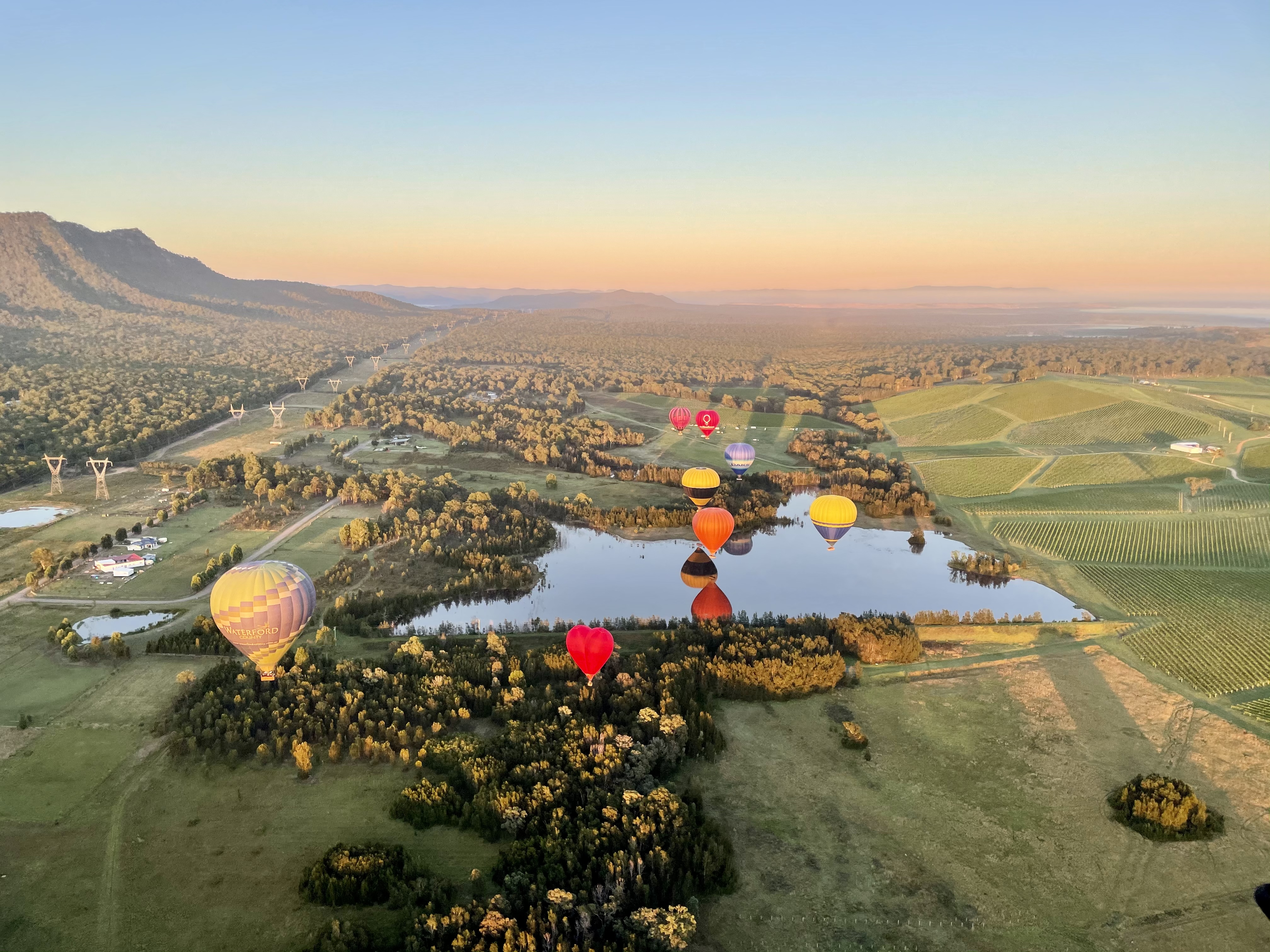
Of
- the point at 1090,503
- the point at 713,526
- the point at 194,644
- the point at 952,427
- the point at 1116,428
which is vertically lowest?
the point at 1090,503

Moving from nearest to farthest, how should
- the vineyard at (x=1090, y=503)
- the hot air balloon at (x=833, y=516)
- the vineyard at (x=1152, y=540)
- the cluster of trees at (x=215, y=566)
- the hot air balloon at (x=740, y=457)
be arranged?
the cluster of trees at (x=215, y=566), the vineyard at (x=1152, y=540), the hot air balloon at (x=833, y=516), the vineyard at (x=1090, y=503), the hot air balloon at (x=740, y=457)

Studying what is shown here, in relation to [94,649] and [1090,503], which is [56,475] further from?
[1090,503]

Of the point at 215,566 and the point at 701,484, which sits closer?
the point at 215,566

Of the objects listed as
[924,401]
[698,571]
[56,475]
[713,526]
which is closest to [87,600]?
[56,475]

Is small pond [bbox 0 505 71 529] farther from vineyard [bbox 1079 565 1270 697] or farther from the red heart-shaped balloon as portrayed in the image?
vineyard [bbox 1079 565 1270 697]

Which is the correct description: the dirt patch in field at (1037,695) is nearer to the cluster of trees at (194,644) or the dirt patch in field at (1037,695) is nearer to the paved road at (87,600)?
the cluster of trees at (194,644)

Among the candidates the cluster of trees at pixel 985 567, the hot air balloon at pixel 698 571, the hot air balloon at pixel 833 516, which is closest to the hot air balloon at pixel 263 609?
the hot air balloon at pixel 698 571
